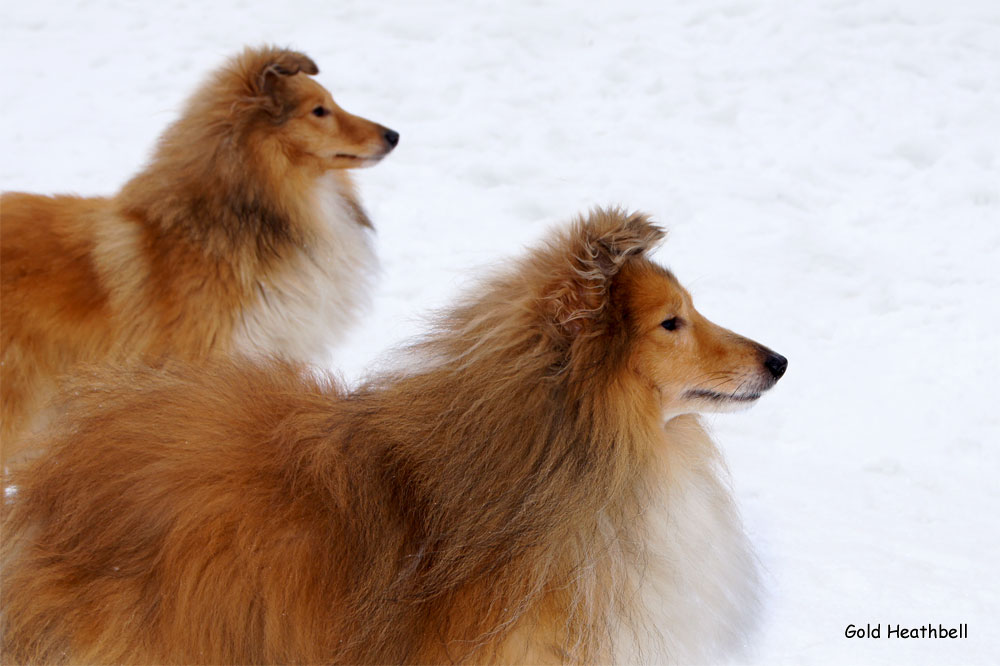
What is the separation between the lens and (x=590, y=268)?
2.51 meters

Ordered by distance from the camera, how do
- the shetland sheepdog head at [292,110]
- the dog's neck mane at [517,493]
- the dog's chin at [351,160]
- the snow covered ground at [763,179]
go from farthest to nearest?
the dog's chin at [351,160] → the shetland sheepdog head at [292,110] → the snow covered ground at [763,179] → the dog's neck mane at [517,493]

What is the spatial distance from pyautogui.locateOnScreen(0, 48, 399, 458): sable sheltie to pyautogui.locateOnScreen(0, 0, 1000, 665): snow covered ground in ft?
1.96

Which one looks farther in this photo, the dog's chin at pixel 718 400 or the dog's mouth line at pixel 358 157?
the dog's mouth line at pixel 358 157

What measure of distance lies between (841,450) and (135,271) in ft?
10.5

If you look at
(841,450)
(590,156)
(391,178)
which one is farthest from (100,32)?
(841,450)

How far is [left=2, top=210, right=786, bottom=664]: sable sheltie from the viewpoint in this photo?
246cm

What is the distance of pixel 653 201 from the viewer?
22.6 ft

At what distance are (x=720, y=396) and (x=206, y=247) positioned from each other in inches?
100

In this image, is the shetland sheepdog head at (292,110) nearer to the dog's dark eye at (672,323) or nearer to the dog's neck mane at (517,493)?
the dog's neck mane at (517,493)

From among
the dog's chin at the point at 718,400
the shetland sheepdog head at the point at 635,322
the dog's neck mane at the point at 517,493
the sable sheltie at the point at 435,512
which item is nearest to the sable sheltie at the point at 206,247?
the sable sheltie at the point at 435,512

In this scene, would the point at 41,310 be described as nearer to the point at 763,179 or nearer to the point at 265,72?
the point at 265,72

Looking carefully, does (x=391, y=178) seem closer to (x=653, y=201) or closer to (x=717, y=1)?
(x=653, y=201)

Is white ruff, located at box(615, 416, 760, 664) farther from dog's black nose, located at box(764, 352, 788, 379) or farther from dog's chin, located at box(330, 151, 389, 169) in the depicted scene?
dog's chin, located at box(330, 151, 389, 169)

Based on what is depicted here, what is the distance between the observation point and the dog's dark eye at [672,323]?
2.59 metres
